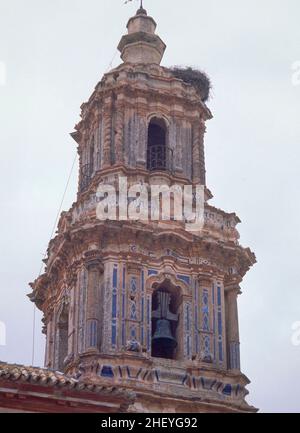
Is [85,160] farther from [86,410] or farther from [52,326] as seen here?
[86,410]

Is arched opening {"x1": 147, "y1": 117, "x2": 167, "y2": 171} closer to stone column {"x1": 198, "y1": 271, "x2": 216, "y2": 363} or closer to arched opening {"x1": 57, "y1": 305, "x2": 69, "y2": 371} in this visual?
stone column {"x1": 198, "y1": 271, "x2": 216, "y2": 363}

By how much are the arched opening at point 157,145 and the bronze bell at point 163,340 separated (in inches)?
176

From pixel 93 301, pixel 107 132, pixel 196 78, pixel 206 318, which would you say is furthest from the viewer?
pixel 196 78

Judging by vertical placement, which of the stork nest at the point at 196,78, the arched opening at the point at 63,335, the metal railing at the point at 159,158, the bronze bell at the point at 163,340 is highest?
the stork nest at the point at 196,78

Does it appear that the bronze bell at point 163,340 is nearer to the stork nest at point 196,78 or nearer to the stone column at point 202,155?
the stone column at point 202,155

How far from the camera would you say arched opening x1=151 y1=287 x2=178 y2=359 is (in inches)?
1128

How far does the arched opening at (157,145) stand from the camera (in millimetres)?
31438

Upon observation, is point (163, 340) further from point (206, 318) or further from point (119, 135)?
point (119, 135)

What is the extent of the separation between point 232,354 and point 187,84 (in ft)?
26.6

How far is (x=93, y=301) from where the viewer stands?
28.3 metres

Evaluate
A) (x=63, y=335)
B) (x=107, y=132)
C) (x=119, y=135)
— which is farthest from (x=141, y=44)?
(x=63, y=335)

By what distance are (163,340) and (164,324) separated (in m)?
0.45

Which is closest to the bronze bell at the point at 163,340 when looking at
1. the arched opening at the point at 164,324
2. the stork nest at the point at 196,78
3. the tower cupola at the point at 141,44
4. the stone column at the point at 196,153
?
the arched opening at the point at 164,324
